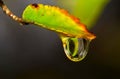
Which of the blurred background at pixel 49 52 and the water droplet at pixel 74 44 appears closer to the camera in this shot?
the water droplet at pixel 74 44

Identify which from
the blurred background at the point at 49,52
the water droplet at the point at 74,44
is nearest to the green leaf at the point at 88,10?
the water droplet at the point at 74,44

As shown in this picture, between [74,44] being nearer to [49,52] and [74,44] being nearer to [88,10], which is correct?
[88,10]

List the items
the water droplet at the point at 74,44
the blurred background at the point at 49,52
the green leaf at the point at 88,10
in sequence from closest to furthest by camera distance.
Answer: the water droplet at the point at 74,44 < the green leaf at the point at 88,10 < the blurred background at the point at 49,52

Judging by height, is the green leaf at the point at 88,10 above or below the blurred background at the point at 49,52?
above

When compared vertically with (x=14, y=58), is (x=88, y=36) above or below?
above

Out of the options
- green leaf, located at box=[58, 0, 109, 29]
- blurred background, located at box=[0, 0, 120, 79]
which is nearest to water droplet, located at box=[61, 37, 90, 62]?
green leaf, located at box=[58, 0, 109, 29]

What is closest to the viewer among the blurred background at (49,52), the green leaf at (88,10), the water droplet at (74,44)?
the water droplet at (74,44)

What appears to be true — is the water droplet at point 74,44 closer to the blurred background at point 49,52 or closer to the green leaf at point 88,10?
the green leaf at point 88,10

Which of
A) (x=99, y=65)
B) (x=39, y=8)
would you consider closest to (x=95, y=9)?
(x=39, y=8)

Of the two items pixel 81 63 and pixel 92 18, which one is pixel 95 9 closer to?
pixel 92 18
